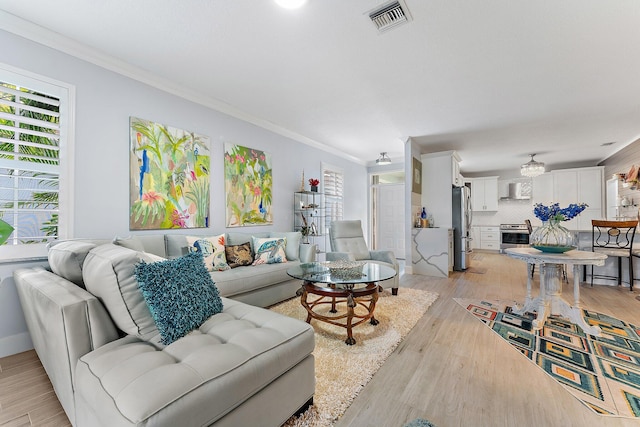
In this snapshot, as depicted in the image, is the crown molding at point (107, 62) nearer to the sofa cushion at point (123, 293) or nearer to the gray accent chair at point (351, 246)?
the gray accent chair at point (351, 246)

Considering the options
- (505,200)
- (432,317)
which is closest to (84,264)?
(432,317)

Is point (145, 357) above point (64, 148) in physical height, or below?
below

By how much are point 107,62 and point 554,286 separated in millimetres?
4923

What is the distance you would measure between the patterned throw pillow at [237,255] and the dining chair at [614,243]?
4830mm

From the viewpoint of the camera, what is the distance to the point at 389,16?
6.54ft

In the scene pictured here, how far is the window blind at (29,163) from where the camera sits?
207 cm

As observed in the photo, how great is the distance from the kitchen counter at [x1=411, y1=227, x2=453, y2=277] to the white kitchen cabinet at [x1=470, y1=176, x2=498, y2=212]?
3821 mm

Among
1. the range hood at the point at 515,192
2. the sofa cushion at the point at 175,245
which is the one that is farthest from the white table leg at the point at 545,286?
the range hood at the point at 515,192

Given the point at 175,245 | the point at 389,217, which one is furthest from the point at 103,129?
the point at 389,217

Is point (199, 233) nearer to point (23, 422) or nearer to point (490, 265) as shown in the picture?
point (23, 422)

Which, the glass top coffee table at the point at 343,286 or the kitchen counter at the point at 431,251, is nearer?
the glass top coffee table at the point at 343,286

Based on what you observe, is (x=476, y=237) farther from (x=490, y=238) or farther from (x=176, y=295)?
(x=176, y=295)

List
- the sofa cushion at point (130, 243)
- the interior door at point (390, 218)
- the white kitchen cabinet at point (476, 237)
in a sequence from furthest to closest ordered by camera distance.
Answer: the white kitchen cabinet at point (476, 237) < the interior door at point (390, 218) < the sofa cushion at point (130, 243)

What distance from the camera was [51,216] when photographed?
7.39 feet
